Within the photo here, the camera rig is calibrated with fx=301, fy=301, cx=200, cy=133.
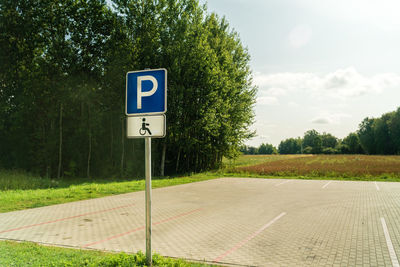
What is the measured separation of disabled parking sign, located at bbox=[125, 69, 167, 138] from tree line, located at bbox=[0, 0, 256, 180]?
19327mm

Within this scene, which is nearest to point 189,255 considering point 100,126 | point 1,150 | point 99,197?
point 99,197

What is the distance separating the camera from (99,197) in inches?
548

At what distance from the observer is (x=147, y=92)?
493cm

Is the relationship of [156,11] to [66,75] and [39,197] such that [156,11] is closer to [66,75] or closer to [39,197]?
[66,75]

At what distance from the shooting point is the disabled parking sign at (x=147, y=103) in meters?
4.80

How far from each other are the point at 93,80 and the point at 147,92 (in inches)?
804

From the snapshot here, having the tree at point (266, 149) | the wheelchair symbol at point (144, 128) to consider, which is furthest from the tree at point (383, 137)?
the wheelchair symbol at point (144, 128)

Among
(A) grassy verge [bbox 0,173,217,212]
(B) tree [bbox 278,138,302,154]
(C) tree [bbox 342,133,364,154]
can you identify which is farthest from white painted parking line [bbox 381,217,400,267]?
(B) tree [bbox 278,138,302,154]

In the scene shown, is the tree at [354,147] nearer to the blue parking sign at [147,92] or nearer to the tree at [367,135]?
the tree at [367,135]

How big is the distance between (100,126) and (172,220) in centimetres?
1667

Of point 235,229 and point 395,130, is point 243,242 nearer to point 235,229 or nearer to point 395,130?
point 235,229

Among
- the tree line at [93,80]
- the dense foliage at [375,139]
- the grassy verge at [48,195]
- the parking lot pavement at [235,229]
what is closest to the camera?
the parking lot pavement at [235,229]

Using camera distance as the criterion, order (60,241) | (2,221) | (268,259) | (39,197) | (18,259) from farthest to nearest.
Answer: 1. (39,197)
2. (2,221)
3. (60,241)
4. (268,259)
5. (18,259)

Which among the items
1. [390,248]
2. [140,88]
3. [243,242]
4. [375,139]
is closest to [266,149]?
[375,139]
